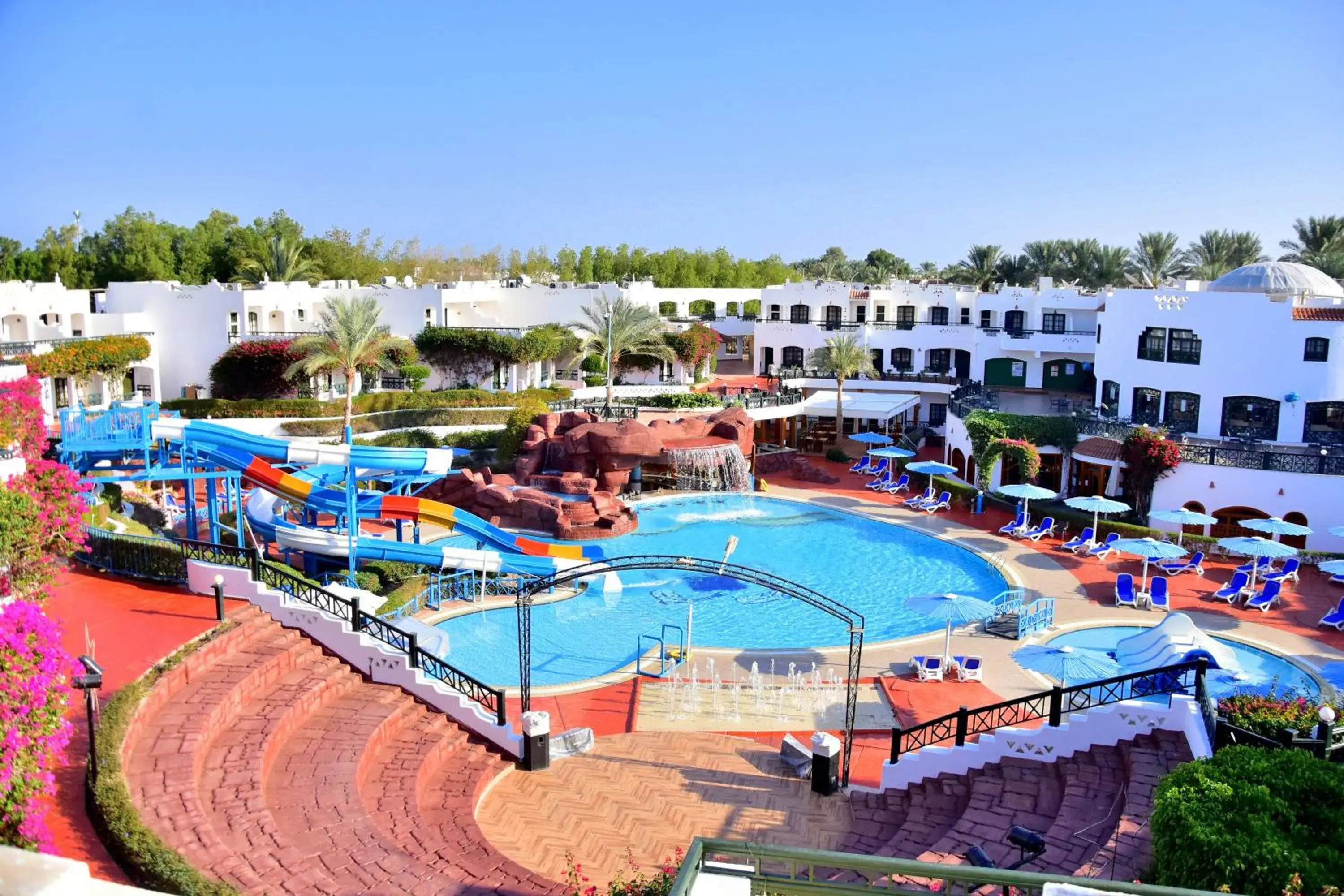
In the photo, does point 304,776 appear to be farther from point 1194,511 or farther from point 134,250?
point 134,250

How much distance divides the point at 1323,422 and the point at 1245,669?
18.0 meters

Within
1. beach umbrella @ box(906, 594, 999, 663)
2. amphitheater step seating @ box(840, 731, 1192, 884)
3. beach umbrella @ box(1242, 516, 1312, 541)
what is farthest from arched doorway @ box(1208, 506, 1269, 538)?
amphitheater step seating @ box(840, 731, 1192, 884)

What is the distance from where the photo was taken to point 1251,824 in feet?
25.1

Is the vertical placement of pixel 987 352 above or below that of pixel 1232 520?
above

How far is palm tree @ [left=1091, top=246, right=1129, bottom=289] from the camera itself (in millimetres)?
52469

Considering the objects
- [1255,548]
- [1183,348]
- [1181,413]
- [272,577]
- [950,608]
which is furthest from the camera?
[1181,413]

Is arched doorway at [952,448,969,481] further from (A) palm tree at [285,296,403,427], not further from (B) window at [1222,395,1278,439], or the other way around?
(A) palm tree at [285,296,403,427]

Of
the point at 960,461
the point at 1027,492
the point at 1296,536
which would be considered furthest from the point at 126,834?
the point at 960,461

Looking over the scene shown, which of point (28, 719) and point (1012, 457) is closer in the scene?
point (28, 719)

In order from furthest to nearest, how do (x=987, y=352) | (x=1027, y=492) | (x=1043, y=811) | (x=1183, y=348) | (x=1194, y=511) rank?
(x=987, y=352) → (x=1183, y=348) → (x=1194, y=511) → (x=1027, y=492) → (x=1043, y=811)

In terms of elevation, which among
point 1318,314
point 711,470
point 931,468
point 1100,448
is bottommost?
point 711,470

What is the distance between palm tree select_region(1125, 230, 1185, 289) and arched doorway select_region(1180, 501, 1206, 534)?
21714 mm

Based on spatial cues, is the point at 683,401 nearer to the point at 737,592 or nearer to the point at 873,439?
the point at 873,439

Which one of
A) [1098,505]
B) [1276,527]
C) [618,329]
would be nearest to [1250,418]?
[1276,527]
